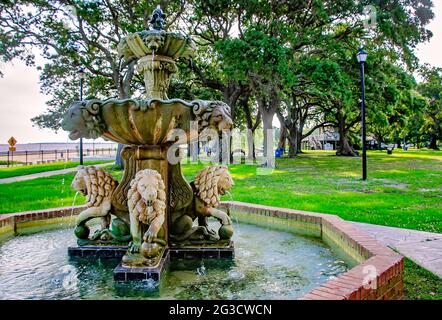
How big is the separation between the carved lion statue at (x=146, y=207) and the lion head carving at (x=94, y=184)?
2.71ft

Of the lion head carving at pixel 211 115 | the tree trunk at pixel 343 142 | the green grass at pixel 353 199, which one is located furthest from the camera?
the tree trunk at pixel 343 142

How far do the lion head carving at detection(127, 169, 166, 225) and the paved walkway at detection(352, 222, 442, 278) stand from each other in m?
3.32

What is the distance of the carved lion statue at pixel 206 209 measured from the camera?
16.3 feet

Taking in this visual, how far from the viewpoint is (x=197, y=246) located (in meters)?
4.87

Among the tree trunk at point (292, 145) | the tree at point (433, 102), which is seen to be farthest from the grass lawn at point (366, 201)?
the tree at point (433, 102)

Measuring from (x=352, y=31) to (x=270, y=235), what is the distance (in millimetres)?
19093

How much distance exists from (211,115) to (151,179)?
995 mm

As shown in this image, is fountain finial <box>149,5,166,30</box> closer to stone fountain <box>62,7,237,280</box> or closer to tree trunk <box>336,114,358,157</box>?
stone fountain <box>62,7,237,280</box>

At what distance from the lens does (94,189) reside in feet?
16.0

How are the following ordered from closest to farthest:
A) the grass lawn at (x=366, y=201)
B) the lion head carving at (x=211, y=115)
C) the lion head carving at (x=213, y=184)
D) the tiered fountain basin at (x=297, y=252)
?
the tiered fountain basin at (x=297, y=252) < the lion head carving at (x=211, y=115) < the grass lawn at (x=366, y=201) < the lion head carving at (x=213, y=184)

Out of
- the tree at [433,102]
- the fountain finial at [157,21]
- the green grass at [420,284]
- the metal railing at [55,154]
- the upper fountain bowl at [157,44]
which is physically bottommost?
the green grass at [420,284]

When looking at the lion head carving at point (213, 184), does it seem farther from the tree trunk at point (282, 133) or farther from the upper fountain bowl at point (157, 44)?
the tree trunk at point (282, 133)

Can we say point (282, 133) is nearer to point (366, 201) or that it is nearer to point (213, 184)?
point (366, 201)
